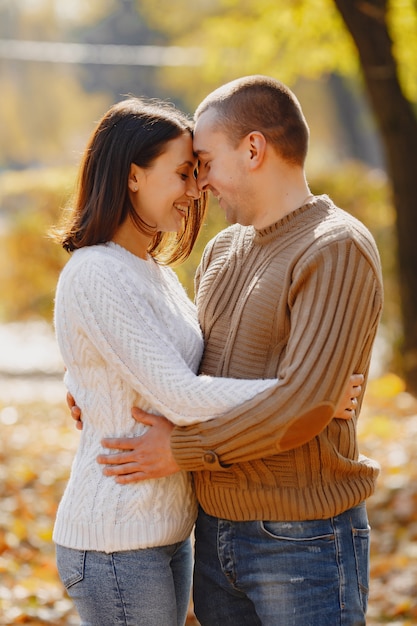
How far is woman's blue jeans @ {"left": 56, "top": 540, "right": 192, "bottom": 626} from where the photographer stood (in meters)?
2.49

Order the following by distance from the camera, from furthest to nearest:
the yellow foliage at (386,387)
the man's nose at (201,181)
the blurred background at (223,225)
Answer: the yellow foliage at (386,387) → the blurred background at (223,225) → the man's nose at (201,181)

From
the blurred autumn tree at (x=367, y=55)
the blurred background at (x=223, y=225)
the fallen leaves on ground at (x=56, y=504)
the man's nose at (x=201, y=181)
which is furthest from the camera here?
the blurred autumn tree at (x=367, y=55)

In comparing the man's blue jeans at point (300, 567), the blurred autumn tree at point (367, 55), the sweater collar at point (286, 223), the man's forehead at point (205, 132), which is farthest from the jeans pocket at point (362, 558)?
the blurred autumn tree at point (367, 55)

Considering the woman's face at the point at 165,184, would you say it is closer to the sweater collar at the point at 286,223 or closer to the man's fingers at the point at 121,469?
the sweater collar at the point at 286,223

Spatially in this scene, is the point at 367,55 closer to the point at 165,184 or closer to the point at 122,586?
the point at 165,184

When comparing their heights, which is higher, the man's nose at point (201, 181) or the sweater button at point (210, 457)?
the man's nose at point (201, 181)

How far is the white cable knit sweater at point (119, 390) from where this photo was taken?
2.49m

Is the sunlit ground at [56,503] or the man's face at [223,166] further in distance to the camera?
the sunlit ground at [56,503]

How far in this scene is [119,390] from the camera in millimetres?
2572

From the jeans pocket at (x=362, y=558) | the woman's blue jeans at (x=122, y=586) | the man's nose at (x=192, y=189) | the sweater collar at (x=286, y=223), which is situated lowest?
the woman's blue jeans at (x=122, y=586)

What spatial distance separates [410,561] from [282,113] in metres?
3.21

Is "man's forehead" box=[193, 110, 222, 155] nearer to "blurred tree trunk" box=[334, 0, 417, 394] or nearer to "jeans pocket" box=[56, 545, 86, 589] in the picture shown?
"jeans pocket" box=[56, 545, 86, 589]

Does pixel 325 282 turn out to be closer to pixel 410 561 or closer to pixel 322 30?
pixel 410 561

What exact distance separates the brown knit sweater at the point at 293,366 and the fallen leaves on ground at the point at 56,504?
2249 millimetres
